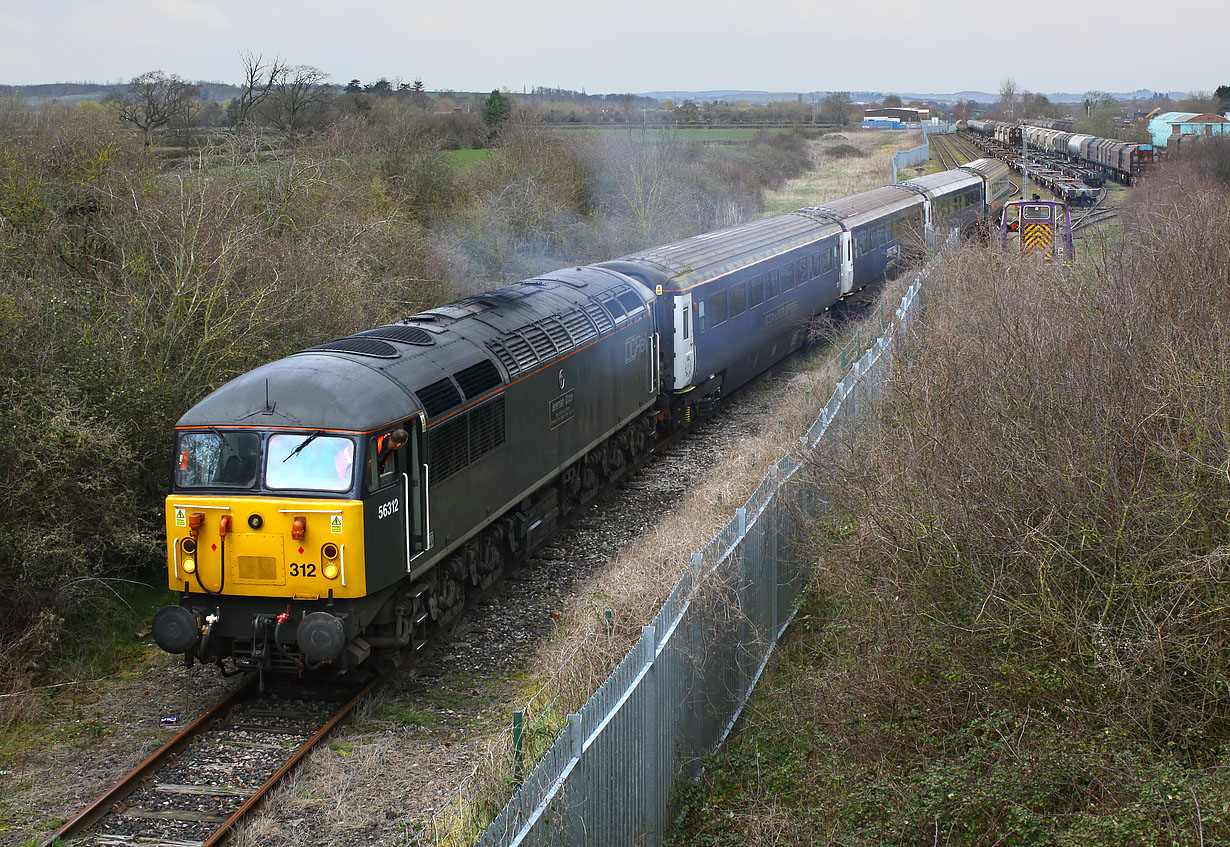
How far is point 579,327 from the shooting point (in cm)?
1468

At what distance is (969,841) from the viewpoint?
21.0 feet

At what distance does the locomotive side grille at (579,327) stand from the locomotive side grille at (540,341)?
Answer: 753mm

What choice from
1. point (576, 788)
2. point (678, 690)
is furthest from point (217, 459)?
point (576, 788)

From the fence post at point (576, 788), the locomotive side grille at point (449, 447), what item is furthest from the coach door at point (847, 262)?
the fence post at point (576, 788)

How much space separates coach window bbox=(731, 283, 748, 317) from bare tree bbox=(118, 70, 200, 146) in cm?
2008

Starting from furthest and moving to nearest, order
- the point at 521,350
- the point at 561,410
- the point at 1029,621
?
1. the point at 561,410
2. the point at 521,350
3. the point at 1029,621

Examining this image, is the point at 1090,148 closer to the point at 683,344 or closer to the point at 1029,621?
the point at 683,344

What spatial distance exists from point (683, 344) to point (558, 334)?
4910mm

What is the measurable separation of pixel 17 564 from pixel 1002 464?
8919 mm

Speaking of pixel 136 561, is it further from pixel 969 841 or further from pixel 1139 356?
pixel 1139 356

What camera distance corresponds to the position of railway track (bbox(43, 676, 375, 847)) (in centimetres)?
797

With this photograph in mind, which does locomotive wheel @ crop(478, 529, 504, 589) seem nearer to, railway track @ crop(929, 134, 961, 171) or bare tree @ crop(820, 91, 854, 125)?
railway track @ crop(929, 134, 961, 171)

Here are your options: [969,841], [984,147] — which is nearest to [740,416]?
[969,841]

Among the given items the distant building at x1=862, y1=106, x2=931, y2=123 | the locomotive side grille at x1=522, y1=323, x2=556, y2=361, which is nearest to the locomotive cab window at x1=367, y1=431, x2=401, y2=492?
the locomotive side grille at x1=522, y1=323, x2=556, y2=361
